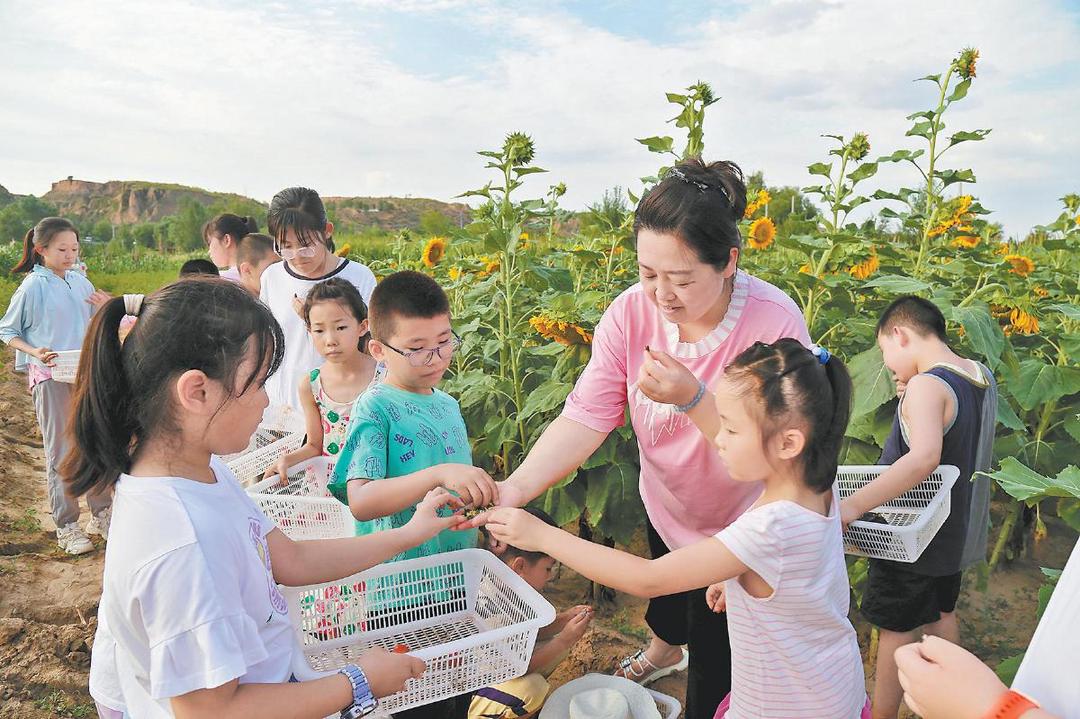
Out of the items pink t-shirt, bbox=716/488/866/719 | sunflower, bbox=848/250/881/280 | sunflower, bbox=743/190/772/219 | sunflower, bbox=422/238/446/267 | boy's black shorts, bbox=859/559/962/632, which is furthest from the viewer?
sunflower, bbox=422/238/446/267

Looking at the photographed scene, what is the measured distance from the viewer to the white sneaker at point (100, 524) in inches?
184

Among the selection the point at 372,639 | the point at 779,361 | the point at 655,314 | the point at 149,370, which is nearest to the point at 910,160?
the point at 655,314

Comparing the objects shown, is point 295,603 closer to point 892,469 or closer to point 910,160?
point 892,469

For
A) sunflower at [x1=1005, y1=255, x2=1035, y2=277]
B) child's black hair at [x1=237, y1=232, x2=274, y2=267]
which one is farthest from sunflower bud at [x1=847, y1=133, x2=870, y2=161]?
child's black hair at [x1=237, y1=232, x2=274, y2=267]

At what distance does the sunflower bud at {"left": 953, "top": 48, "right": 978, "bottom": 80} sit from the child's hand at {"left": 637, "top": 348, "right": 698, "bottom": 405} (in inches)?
97.1

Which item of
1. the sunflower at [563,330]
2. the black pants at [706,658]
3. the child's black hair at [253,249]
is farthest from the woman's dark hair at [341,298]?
the child's black hair at [253,249]

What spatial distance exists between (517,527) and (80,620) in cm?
289

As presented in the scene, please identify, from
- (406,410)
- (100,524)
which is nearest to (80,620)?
(100,524)

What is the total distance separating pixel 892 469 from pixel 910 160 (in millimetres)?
1802

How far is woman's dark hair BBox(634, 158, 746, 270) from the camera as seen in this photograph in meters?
1.85

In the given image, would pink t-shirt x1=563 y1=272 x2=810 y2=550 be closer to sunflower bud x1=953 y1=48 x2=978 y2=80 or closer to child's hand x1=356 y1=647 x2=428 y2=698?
child's hand x1=356 y1=647 x2=428 y2=698

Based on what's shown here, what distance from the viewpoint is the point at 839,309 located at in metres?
3.54

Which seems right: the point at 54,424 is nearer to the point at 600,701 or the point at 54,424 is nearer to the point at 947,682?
the point at 600,701

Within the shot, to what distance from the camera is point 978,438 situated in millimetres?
2545
